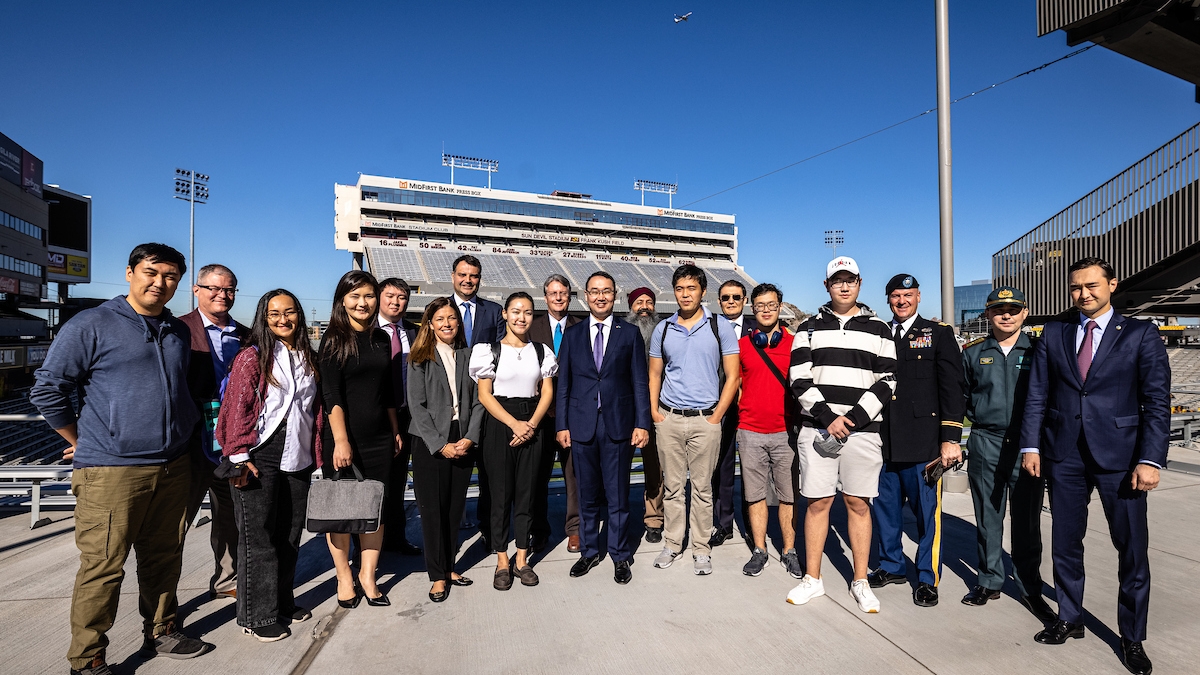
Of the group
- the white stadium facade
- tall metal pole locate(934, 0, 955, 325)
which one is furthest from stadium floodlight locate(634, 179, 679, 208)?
tall metal pole locate(934, 0, 955, 325)

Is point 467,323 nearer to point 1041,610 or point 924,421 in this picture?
point 924,421

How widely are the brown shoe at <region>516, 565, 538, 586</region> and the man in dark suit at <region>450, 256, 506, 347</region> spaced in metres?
1.61

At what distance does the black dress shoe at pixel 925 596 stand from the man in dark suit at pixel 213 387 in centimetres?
386

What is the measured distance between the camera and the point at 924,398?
11.4 feet

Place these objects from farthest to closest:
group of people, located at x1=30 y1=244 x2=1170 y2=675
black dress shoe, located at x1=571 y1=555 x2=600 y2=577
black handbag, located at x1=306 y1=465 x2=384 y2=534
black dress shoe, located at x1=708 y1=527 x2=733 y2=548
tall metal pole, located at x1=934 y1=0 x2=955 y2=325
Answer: tall metal pole, located at x1=934 y1=0 x2=955 y2=325
black dress shoe, located at x1=708 y1=527 x2=733 y2=548
black dress shoe, located at x1=571 y1=555 x2=600 y2=577
black handbag, located at x1=306 y1=465 x2=384 y2=534
group of people, located at x1=30 y1=244 x2=1170 y2=675

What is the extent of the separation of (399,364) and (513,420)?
91cm

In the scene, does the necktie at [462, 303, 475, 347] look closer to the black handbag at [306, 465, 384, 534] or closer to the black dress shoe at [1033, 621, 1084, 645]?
the black handbag at [306, 465, 384, 534]

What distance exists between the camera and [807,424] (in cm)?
345

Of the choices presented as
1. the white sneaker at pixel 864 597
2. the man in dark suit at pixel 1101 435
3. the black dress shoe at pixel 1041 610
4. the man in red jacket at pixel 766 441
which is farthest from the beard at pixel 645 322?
the black dress shoe at pixel 1041 610

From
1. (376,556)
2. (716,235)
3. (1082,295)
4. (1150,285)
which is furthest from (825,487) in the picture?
(716,235)

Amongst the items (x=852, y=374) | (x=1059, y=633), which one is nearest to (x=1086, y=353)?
(x=852, y=374)

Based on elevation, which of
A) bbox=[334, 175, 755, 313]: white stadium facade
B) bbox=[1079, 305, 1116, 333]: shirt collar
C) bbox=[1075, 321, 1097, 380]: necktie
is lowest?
bbox=[1075, 321, 1097, 380]: necktie

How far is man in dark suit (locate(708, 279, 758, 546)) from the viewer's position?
4.45m

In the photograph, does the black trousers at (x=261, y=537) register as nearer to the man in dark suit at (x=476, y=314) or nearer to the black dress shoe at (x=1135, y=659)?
the man in dark suit at (x=476, y=314)
